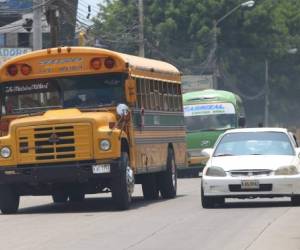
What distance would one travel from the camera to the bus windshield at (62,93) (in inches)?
825

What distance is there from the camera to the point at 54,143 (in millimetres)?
20078

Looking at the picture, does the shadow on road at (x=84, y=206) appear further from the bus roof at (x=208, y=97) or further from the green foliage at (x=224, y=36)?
the green foliage at (x=224, y=36)

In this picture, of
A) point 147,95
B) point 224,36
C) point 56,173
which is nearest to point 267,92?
point 224,36

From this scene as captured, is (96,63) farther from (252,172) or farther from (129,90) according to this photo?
(252,172)

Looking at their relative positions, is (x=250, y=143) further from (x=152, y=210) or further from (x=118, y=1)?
(x=118, y=1)

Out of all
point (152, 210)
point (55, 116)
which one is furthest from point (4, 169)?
point (152, 210)

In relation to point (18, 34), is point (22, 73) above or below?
below

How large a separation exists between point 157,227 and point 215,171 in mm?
3606

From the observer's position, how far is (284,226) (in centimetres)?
1623

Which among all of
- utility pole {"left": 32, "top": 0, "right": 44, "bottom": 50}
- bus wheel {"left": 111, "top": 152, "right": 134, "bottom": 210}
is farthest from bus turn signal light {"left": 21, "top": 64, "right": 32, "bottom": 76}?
utility pole {"left": 32, "top": 0, "right": 44, "bottom": 50}

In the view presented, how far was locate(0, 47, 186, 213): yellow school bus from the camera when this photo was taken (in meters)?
19.9

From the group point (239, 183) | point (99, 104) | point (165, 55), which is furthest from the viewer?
point (165, 55)

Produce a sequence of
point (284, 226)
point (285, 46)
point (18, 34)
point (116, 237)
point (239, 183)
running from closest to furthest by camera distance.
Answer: point (116, 237), point (284, 226), point (239, 183), point (18, 34), point (285, 46)

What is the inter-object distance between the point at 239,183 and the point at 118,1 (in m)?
60.5
